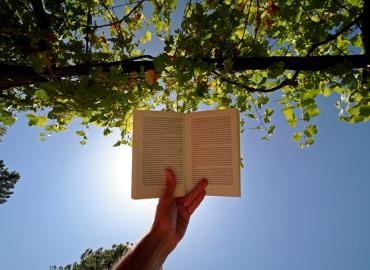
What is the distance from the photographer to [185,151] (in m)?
2.41

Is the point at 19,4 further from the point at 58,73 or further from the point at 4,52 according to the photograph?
the point at 58,73

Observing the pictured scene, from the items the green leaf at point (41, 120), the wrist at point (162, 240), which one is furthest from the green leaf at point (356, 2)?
the green leaf at point (41, 120)

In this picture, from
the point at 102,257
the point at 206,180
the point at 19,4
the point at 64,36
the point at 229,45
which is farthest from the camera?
the point at 102,257

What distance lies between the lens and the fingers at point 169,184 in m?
2.27

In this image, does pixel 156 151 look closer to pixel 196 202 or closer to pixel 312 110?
pixel 196 202

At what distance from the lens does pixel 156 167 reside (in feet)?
7.66

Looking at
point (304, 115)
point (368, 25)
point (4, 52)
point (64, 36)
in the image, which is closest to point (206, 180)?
point (304, 115)

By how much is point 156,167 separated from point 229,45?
1427mm

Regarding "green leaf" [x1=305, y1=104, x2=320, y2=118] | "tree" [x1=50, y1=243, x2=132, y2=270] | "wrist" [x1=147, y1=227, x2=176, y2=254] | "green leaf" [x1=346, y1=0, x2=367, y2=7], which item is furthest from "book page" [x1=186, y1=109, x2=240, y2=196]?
"tree" [x1=50, y1=243, x2=132, y2=270]

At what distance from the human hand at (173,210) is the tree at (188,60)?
867 millimetres

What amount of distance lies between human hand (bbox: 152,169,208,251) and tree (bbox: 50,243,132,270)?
37.3 feet

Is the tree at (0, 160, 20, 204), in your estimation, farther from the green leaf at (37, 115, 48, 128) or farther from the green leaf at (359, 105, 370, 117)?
the green leaf at (359, 105, 370, 117)

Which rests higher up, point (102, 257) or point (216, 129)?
point (216, 129)

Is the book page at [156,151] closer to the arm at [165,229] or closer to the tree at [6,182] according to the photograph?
the arm at [165,229]
